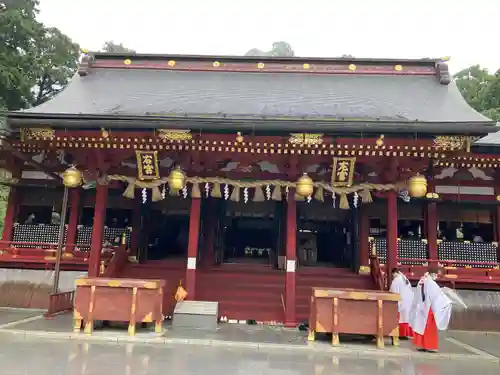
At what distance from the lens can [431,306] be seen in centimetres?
806

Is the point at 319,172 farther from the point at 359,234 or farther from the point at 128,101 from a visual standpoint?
the point at 128,101

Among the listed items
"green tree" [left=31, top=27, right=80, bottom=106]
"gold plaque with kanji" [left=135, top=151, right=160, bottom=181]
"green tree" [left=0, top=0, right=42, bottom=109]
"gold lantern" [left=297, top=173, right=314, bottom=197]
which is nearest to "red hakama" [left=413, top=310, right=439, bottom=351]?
"gold lantern" [left=297, top=173, right=314, bottom=197]

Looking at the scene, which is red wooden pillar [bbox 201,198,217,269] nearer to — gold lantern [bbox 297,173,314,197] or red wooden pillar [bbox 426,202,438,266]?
gold lantern [bbox 297,173,314,197]

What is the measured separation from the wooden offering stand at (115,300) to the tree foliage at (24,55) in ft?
58.5

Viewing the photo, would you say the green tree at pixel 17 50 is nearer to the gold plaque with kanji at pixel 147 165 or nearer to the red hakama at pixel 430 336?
the gold plaque with kanji at pixel 147 165

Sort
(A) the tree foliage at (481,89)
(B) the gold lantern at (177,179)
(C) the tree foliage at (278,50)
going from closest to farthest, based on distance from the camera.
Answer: (B) the gold lantern at (177,179) < (A) the tree foliage at (481,89) < (C) the tree foliage at (278,50)

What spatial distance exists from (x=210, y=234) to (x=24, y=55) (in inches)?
732

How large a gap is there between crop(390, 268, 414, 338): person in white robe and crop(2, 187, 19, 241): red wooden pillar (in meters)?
11.9

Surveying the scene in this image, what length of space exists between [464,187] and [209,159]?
8.03m

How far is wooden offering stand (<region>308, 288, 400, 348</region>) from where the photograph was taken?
8281 mm

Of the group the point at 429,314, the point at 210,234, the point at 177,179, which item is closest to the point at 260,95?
the point at 177,179

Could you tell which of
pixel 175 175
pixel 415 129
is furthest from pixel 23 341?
pixel 415 129

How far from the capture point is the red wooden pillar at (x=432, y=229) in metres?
12.5

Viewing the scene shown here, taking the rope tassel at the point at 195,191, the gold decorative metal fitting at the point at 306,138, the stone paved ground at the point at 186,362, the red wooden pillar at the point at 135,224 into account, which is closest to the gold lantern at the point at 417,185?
the gold decorative metal fitting at the point at 306,138
